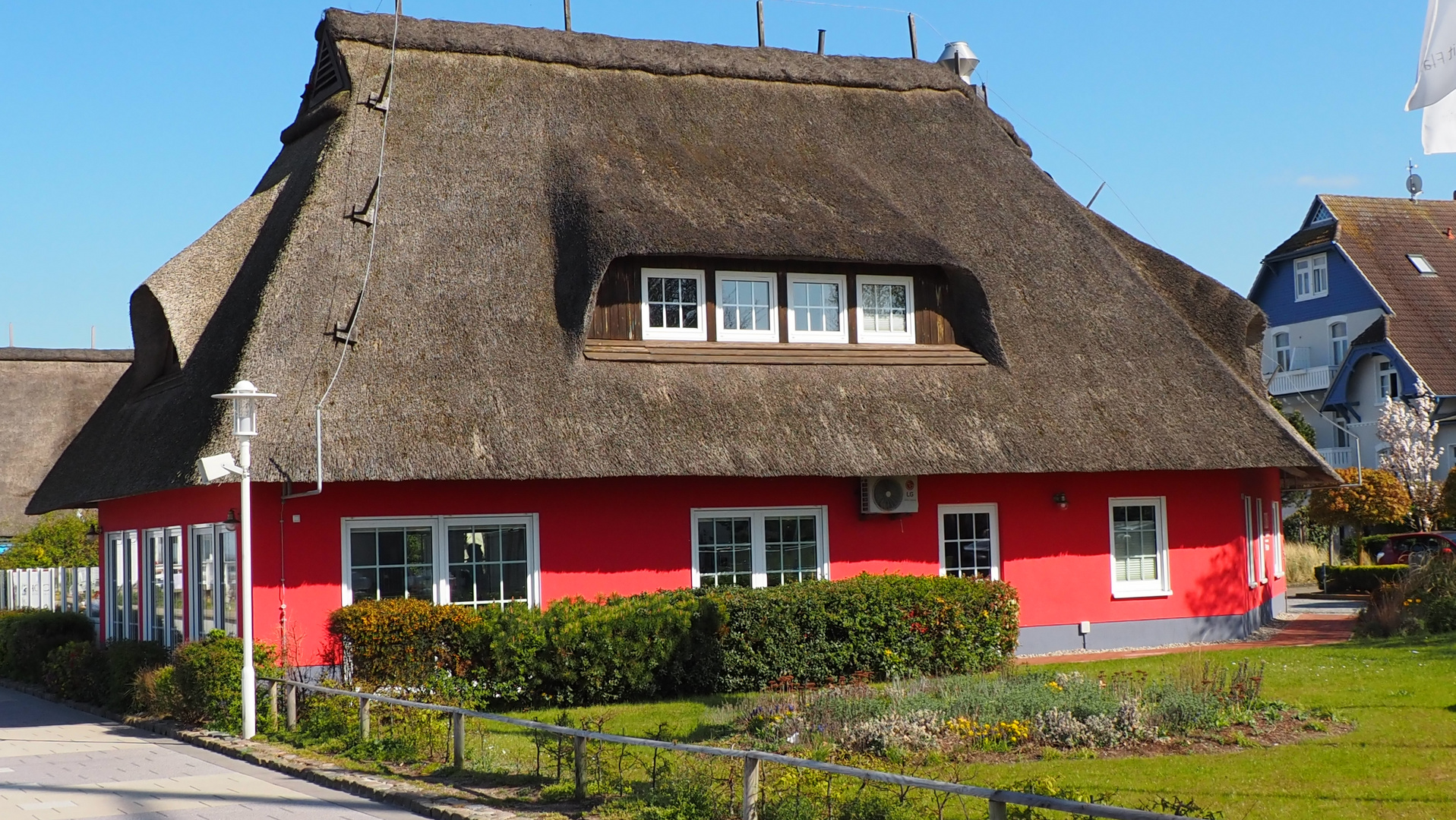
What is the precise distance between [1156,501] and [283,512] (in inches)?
457

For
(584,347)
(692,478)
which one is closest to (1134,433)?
(692,478)

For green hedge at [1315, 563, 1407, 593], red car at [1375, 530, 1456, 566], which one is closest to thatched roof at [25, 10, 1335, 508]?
green hedge at [1315, 563, 1407, 593]

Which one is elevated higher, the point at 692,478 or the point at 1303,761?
the point at 692,478

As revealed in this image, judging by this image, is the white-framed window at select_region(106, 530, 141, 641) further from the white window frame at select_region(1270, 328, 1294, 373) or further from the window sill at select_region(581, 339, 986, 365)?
the white window frame at select_region(1270, 328, 1294, 373)

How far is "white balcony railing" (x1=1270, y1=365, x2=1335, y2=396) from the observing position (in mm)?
45875

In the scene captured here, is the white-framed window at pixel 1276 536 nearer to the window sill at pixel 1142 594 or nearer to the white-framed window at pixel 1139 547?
the white-framed window at pixel 1139 547

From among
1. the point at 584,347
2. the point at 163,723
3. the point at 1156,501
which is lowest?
the point at 163,723

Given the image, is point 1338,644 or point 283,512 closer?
point 283,512

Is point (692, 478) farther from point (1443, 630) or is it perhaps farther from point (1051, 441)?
point (1443, 630)

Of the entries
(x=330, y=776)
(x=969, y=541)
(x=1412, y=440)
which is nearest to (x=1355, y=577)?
(x=1412, y=440)

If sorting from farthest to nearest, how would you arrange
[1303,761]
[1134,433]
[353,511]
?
[1134,433]
[353,511]
[1303,761]

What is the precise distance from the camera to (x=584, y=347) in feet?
53.2

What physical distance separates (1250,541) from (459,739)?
14.4m

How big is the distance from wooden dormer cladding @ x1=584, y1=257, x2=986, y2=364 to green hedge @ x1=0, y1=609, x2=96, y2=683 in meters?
9.55
